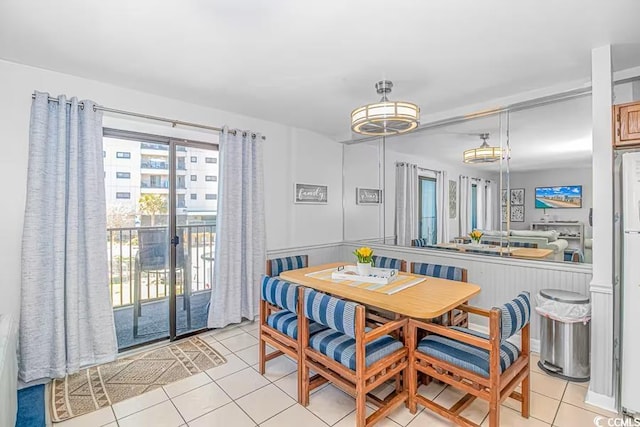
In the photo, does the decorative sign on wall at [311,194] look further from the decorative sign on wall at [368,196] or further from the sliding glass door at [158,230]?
the sliding glass door at [158,230]

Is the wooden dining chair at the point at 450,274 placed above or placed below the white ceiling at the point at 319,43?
below

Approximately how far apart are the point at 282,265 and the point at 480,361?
6.70 feet

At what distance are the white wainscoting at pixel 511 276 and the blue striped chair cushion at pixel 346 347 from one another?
1.72 metres

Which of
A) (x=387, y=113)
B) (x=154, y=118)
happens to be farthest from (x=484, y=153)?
(x=154, y=118)

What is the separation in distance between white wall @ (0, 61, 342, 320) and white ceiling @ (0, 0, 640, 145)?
14 centimetres

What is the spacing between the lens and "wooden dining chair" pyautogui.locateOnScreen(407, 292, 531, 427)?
5.78 ft

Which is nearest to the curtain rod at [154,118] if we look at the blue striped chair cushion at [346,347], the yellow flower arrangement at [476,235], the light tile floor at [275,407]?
the light tile floor at [275,407]

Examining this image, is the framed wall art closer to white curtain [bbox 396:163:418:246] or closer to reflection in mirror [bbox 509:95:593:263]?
reflection in mirror [bbox 509:95:593:263]

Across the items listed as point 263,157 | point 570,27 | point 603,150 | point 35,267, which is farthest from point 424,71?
point 35,267

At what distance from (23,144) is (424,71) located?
3188mm

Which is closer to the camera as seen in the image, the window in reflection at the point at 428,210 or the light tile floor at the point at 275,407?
the light tile floor at the point at 275,407

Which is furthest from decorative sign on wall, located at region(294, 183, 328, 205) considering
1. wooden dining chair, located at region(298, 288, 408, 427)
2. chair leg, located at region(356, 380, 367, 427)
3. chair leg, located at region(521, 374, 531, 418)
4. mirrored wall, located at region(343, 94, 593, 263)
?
chair leg, located at region(521, 374, 531, 418)

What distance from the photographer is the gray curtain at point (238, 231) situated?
3.50 m

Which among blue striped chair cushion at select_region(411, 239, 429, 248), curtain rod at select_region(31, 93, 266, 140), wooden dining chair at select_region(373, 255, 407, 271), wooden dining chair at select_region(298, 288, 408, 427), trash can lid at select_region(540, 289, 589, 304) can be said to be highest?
curtain rod at select_region(31, 93, 266, 140)
